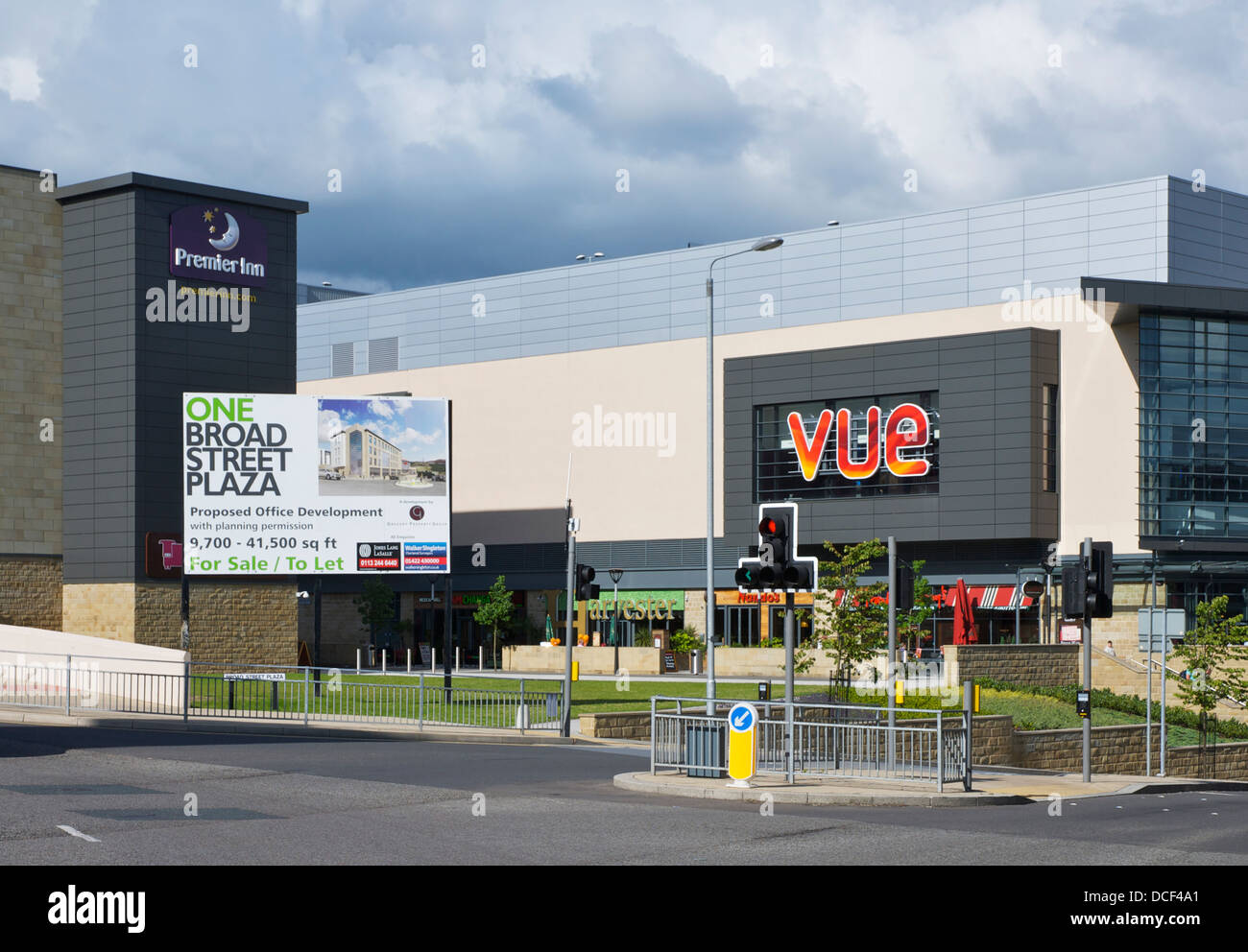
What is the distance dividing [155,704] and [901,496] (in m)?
40.1

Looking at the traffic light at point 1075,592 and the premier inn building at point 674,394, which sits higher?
the premier inn building at point 674,394

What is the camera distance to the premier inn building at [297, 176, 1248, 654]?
60.4 m

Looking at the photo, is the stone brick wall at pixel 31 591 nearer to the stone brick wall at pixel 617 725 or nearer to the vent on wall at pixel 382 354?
the stone brick wall at pixel 617 725

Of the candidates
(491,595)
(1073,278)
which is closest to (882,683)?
(1073,278)

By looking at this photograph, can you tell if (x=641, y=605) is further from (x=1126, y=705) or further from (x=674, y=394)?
(x=1126, y=705)

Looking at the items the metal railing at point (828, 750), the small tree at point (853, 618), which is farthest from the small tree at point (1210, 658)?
the metal railing at point (828, 750)

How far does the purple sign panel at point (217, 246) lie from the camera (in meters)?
49.4

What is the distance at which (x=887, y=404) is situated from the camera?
Result: 66.6 meters

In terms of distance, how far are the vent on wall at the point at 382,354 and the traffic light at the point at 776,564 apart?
223ft

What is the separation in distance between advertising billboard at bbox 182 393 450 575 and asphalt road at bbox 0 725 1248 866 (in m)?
17.6
